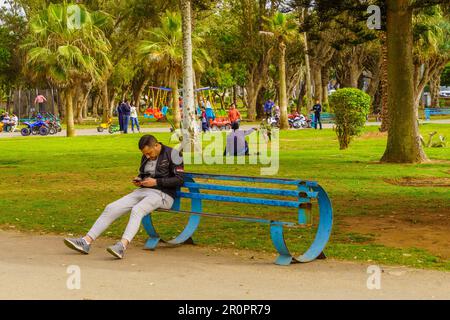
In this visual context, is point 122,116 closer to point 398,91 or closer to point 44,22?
point 44,22

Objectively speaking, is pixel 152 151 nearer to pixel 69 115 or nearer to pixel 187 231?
pixel 187 231

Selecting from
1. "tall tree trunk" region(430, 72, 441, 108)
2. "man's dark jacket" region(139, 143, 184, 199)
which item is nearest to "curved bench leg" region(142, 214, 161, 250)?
"man's dark jacket" region(139, 143, 184, 199)

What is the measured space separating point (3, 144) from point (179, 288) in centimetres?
2866

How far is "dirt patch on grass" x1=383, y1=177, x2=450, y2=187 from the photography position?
675 inches

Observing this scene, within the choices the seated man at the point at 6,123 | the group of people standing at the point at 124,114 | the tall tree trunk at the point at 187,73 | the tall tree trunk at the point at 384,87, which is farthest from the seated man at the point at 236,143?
the seated man at the point at 6,123

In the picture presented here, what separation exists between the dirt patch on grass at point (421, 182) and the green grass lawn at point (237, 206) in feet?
1.06

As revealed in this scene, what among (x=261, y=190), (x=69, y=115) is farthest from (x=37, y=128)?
(x=261, y=190)

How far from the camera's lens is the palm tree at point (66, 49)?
40.8 m

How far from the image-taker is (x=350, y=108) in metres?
26.5

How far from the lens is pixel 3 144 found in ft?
115

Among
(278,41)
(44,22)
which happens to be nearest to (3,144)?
(44,22)

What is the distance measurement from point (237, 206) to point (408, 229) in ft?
12.3

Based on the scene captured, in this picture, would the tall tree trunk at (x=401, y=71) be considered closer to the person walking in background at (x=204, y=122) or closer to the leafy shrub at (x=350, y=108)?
the leafy shrub at (x=350, y=108)

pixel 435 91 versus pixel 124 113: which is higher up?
pixel 435 91
